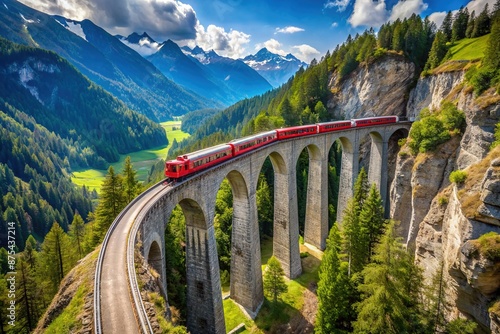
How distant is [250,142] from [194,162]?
10.4m

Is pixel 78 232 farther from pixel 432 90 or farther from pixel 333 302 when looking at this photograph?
pixel 432 90

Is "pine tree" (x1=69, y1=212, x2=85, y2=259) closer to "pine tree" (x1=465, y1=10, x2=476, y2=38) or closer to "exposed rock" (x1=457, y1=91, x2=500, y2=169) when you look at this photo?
"exposed rock" (x1=457, y1=91, x2=500, y2=169)

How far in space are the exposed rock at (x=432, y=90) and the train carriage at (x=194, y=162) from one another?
123ft

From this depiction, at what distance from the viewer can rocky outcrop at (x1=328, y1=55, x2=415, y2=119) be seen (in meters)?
62.7

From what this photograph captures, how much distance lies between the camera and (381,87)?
64125 millimetres

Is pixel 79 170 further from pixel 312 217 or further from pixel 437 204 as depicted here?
pixel 437 204

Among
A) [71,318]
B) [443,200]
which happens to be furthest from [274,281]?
[71,318]

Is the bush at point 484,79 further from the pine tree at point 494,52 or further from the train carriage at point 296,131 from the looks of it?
the train carriage at point 296,131

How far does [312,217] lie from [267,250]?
10266mm

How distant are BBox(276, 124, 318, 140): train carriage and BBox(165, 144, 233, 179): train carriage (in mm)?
12131

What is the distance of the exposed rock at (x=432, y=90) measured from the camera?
45531 mm

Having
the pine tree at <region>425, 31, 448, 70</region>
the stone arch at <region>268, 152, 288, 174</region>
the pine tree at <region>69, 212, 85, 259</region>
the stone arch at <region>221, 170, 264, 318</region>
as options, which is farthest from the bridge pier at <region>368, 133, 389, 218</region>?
the pine tree at <region>69, 212, 85, 259</region>

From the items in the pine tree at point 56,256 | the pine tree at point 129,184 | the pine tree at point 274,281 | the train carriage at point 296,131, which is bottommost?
the pine tree at point 274,281

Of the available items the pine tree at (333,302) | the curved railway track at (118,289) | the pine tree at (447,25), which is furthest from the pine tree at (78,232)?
the pine tree at (447,25)
